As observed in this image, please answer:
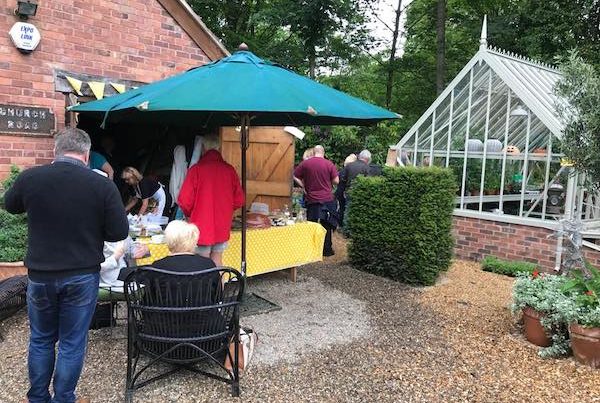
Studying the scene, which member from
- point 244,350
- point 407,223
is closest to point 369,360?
point 244,350

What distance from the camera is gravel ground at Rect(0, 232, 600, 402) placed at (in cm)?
347

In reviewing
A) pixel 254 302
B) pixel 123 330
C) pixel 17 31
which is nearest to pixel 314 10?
pixel 17 31

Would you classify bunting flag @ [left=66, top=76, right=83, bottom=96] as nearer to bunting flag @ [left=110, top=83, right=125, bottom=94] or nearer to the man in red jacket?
bunting flag @ [left=110, top=83, right=125, bottom=94]

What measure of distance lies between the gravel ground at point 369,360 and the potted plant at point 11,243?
0.61 meters

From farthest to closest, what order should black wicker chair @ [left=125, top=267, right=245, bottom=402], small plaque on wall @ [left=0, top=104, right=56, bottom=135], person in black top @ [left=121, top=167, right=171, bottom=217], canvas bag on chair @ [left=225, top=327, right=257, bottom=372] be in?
person in black top @ [left=121, top=167, right=171, bottom=217] → small plaque on wall @ [left=0, top=104, right=56, bottom=135] → canvas bag on chair @ [left=225, top=327, right=257, bottom=372] → black wicker chair @ [left=125, top=267, right=245, bottom=402]

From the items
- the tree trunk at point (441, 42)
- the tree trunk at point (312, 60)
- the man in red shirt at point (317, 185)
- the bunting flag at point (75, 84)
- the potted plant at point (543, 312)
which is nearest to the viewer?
the potted plant at point (543, 312)

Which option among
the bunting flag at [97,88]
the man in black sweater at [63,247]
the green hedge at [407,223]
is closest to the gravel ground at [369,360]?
the man in black sweater at [63,247]

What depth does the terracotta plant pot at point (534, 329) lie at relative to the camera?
14.5 ft

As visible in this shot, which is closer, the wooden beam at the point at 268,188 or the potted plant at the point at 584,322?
the potted plant at the point at 584,322

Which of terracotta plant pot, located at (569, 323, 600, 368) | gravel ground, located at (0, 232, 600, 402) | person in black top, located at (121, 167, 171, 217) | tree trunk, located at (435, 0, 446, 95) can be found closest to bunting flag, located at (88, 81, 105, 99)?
person in black top, located at (121, 167, 171, 217)

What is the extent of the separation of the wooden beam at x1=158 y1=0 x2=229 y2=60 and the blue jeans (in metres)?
4.91

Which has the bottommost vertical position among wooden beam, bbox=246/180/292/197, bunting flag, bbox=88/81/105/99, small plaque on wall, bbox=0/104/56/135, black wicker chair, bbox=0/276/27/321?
black wicker chair, bbox=0/276/27/321

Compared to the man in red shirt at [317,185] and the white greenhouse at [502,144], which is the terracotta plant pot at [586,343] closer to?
the white greenhouse at [502,144]

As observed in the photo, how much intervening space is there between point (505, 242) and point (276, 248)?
13.8 ft
